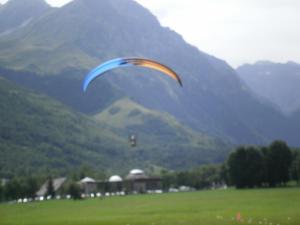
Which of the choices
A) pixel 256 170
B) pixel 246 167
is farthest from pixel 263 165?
pixel 246 167

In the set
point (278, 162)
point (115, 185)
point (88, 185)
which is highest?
point (115, 185)

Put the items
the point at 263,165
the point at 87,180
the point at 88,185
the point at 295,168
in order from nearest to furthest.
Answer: the point at 263,165
the point at 295,168
the point at 88,185
the point at 87,180

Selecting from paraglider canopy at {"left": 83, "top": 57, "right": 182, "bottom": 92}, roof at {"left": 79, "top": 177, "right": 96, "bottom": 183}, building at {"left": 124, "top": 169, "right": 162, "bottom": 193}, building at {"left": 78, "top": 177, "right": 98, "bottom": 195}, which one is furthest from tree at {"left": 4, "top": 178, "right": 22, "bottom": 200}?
paraglider canopy at {"left": 83, "top": 57, "right": 182, "bottom": 92}

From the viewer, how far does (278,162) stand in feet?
341

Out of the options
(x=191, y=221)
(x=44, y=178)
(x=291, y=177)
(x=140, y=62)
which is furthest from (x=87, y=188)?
(x=140, y=62)

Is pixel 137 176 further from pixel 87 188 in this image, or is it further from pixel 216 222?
pixel 216 222

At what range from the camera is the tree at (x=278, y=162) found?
103938 millimetres

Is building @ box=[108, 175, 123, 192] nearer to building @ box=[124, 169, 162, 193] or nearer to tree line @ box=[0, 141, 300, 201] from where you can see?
building @ box=[124, 169, 162, 193]

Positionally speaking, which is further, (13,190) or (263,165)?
(13,190)

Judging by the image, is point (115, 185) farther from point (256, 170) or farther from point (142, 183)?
point (256, 170)

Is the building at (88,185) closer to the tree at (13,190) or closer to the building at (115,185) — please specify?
the building at (115,185)

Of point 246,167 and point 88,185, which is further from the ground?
point 88,185

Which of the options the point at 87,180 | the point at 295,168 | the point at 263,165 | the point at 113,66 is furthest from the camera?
the point at 87,180

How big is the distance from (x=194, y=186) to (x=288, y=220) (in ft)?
378
